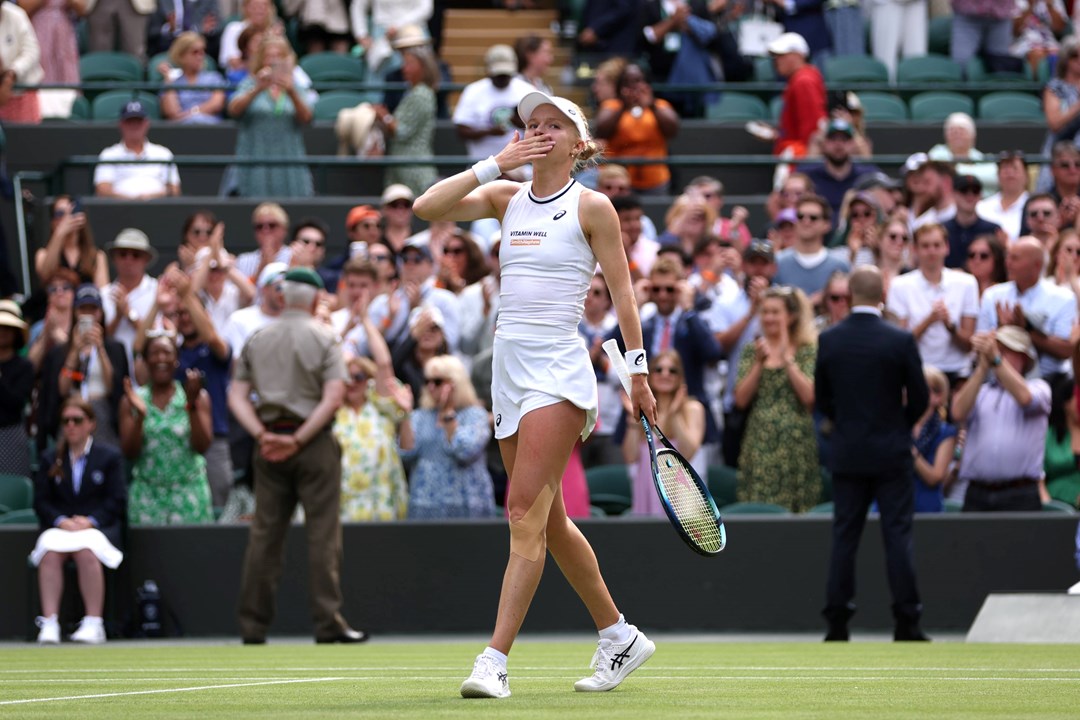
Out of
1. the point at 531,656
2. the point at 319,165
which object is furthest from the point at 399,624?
the point at 319,165

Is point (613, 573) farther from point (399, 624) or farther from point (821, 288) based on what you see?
point (821, 288)

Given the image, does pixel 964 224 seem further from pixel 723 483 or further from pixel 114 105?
pixel 114 105

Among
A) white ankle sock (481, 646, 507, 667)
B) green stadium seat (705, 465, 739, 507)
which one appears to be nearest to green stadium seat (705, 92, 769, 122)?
green stadium seat (705, 465, 739, 507)

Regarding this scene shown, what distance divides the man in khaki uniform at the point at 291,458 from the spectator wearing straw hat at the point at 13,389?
2417mm

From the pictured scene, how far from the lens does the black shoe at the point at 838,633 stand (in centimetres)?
1118

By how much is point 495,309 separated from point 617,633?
24.0 feet

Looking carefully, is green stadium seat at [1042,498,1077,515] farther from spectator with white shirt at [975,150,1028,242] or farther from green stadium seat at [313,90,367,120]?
green stadium seat at [313,90,367,120]

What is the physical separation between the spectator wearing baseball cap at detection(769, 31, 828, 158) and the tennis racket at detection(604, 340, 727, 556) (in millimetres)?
10890

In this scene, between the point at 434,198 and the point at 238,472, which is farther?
the point at 238,472

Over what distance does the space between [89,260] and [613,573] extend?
496cm

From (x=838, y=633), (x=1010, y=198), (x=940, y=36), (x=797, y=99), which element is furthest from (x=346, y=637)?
(x=940, y=36)

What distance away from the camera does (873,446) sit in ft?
35.9

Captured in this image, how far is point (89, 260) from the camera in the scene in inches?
570

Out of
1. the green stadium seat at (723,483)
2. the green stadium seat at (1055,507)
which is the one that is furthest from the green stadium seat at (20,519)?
the green stadium seat at (1055,507)
